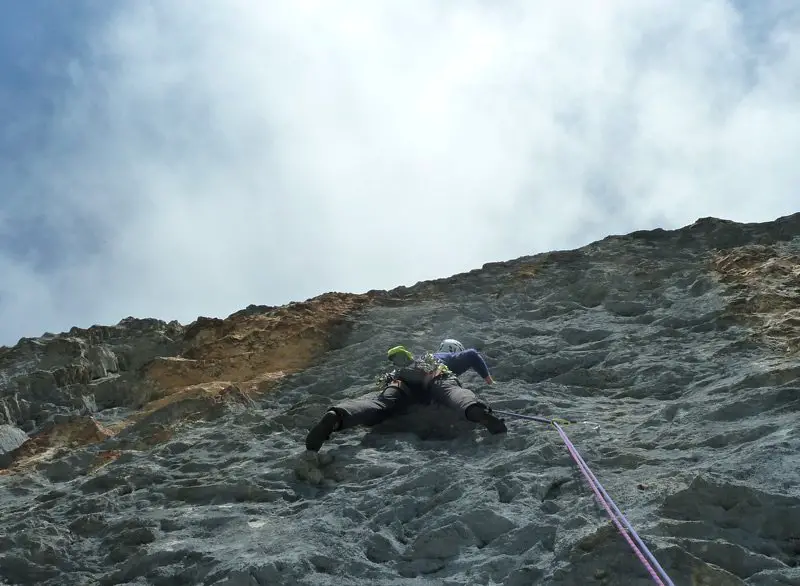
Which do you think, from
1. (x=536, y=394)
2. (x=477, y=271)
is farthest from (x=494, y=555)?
(x=477, y=271)

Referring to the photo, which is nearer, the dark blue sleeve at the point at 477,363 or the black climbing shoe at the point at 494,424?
the black climbing shoe at the point at 494,424

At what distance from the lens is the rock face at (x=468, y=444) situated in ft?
14.8

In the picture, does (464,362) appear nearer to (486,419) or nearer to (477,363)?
(477,363)

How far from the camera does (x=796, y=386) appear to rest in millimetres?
5770

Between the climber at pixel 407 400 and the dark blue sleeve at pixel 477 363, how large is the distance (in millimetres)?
51

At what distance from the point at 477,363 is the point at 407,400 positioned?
1.02 meters

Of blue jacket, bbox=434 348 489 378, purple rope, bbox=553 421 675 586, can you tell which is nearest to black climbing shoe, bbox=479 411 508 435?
purple rope, bbox=553 421 675 586

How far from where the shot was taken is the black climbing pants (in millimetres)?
6648

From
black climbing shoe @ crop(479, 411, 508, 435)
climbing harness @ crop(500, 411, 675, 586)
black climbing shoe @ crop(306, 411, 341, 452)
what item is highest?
black climbing shoe @ crop(306, 411, 341, 452)

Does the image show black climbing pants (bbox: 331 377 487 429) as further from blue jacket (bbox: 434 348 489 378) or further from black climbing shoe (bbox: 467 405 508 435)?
blue jacket (bbox: 434 348 489 378)

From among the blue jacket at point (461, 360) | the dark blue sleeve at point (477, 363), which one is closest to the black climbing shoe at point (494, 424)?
the dark blue sleeve at point (477, 363)

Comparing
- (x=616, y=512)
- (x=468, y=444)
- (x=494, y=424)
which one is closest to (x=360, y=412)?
(x=468, y=444)

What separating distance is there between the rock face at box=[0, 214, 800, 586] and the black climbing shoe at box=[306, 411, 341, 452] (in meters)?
0.15

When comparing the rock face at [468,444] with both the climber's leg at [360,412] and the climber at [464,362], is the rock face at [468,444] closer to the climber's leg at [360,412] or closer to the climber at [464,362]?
the climber's leg at [360,412]
